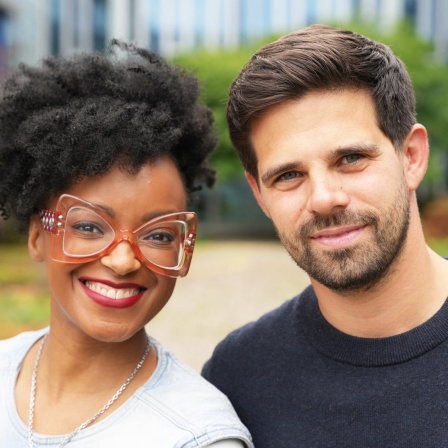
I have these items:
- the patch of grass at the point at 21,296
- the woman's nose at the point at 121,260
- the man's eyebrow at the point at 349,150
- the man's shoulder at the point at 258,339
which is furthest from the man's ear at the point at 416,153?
the patch of grass at the point at 21,296

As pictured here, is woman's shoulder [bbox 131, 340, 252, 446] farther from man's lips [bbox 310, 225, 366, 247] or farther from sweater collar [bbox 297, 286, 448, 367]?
man's lips [bbox 310, 225, 366, 247]

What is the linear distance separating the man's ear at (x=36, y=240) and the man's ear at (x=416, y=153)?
1.39m

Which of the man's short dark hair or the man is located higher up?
the man's short dark hair

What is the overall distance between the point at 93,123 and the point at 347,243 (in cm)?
96

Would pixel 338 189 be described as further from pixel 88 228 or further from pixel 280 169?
pixel 88 228

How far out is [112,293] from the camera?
231 cm

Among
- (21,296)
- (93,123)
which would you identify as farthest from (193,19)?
(93,123)

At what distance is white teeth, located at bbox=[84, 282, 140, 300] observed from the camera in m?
2.31

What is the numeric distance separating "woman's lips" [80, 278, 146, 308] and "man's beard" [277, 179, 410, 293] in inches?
23.5

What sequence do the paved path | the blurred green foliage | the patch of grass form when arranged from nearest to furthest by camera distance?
1. the patch of grass
2. the paved path
3. the blurred green foliage

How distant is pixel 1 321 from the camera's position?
8875 mm

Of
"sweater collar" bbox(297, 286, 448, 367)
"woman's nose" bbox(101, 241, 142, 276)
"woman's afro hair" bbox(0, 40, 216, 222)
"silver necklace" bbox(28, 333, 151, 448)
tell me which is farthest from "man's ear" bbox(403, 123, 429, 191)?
"silver necklace" bbox(28, 333, 151, 448)

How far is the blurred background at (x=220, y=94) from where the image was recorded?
1030 cm

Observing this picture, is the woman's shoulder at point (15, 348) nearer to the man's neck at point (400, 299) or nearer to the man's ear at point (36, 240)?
the man's ear at point (36, 240)
